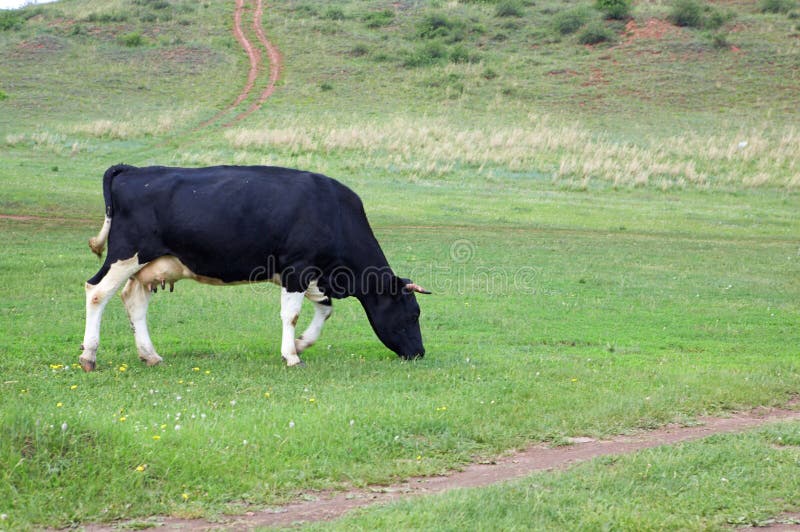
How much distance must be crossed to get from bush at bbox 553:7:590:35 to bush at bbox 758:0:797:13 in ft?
47.1

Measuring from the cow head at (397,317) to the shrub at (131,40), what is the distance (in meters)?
58.0

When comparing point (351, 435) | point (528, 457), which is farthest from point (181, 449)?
point (528, 457)

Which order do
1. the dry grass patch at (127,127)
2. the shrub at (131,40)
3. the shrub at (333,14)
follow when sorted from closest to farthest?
the dry grass patch at (127,127) < the shrub at (131,40) < the shrub at (333,14)

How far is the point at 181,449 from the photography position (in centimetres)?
791

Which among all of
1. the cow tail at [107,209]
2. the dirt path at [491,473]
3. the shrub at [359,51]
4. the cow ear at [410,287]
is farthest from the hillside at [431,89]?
the dirt path at [491,473]

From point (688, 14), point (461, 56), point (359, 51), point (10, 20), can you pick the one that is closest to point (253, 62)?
point (359, 51)

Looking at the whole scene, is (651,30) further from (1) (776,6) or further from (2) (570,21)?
(1) (776,6)

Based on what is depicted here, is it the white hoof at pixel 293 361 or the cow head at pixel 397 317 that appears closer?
the white hoof at pixel 293 361

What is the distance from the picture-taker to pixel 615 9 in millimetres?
72000

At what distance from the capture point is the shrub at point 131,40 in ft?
217

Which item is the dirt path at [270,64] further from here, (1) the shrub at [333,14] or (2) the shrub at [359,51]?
(1) the shrub at [333,14]

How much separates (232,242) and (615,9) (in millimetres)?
65463

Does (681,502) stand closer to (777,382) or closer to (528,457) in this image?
(528,457)

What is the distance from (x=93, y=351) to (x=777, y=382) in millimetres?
7962
